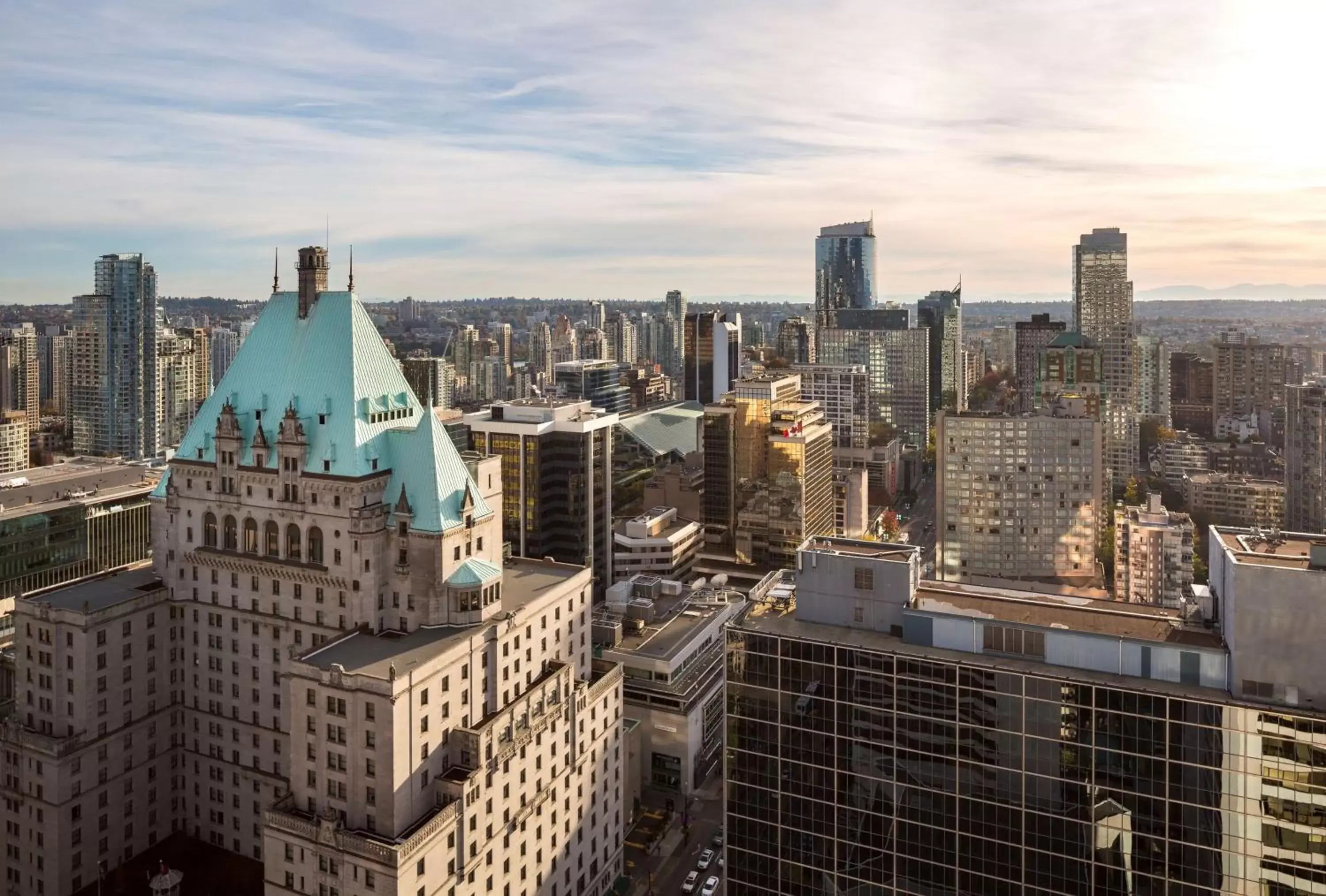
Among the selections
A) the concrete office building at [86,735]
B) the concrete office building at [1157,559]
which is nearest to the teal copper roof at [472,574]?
the concrete office building at [86,735]

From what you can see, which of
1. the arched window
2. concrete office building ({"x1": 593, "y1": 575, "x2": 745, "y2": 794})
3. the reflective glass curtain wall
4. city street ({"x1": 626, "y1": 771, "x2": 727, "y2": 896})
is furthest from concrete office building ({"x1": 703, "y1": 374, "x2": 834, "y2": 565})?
the reflective glass curtain wall

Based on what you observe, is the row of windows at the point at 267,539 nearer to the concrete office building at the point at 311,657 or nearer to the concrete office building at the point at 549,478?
the concrete office building at the point at 311,657

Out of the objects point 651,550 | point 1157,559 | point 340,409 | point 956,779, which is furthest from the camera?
point 651,550

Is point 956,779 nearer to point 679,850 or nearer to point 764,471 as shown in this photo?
→ point 679,850

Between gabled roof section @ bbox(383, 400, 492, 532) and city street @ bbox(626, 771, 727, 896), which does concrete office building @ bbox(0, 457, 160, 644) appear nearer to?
gabled roof section @ bbox(383, 400, 492, 532)

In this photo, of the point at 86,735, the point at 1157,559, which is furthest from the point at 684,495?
the point at 86,735
